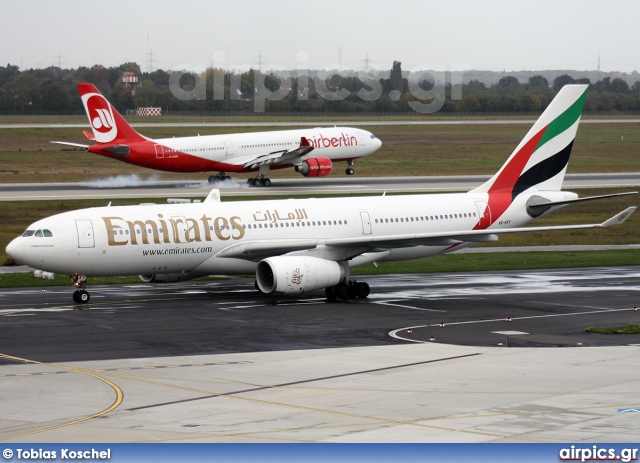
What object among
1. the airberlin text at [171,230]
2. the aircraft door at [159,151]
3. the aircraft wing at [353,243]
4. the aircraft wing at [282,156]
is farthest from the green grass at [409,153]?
the aircraft wing at [353,243]

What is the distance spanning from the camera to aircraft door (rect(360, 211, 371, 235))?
160ft

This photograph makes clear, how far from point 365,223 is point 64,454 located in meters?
30.5

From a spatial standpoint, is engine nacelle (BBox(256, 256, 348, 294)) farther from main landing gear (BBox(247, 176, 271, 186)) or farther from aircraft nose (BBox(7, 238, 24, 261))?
main landing gear (BBox(247, 176, 271, 186))

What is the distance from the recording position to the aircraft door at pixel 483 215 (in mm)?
51406

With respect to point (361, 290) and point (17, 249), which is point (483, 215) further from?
point (17, 249)

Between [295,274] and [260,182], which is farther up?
[260,182]

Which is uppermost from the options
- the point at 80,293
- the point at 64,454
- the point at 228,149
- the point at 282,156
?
the point at 228,149

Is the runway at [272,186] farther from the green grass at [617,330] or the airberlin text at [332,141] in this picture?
the green grass at [617,330]

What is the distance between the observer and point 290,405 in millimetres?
25047

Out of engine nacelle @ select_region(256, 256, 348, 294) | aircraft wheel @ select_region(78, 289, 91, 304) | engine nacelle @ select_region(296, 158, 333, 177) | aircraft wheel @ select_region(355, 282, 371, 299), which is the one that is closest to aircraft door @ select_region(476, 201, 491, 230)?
aircraft wheel @ select_region(355, 282, 371, 299)

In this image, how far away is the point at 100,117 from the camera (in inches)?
3524

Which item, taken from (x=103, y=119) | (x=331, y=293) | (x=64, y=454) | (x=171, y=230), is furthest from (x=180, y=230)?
(x=103, y=119)

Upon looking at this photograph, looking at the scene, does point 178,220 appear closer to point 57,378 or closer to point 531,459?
point 57,378

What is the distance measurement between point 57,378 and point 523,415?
42.1 feet
